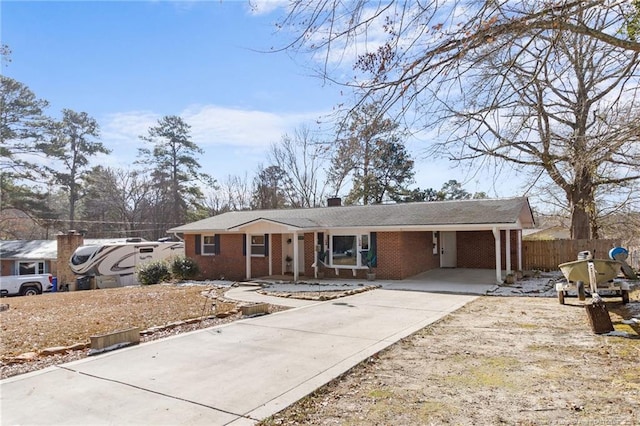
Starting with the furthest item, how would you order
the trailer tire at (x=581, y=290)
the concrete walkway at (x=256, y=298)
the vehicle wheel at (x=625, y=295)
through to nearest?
the concrete walkway at (x=256, y=298)
the vehicle wheel at (x=625, y=295)
the trailer tire at (x=581, y=290)

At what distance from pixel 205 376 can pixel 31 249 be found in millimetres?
28184

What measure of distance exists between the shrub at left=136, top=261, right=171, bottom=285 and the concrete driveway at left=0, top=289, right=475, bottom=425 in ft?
40.8

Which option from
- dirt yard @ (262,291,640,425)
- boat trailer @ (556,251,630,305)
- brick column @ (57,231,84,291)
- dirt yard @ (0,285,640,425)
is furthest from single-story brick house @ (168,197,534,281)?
brick column @ (57,231,84,291)

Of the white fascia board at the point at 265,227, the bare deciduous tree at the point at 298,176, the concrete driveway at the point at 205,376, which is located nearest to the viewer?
the concrete driveway at the point at 205,376

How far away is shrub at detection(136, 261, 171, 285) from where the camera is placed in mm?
18938

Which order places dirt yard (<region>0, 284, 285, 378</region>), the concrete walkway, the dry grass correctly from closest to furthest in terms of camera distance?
dirt yard (<region>0, 284, 285, 378</region>), the dry grass, the concrete walkway

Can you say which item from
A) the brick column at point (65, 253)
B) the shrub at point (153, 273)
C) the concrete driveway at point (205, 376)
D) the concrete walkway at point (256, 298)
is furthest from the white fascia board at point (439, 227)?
the brick column at point (65, 253)

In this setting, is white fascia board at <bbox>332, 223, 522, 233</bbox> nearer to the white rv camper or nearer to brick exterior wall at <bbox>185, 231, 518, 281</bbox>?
brick exterior wall at <bbox>185, 231, 518, 281</bbox>

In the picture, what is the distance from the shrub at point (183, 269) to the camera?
18766 mm

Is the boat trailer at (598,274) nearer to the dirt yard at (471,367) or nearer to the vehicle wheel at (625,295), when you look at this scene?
the vehicle wheel at (625,295)

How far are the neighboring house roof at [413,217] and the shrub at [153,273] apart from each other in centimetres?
208

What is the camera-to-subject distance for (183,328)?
306 inches

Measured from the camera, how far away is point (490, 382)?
15.1 feet

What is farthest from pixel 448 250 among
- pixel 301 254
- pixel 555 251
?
pixel 301 254
